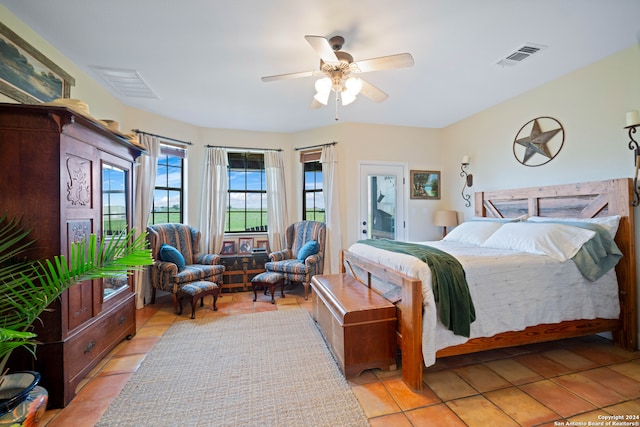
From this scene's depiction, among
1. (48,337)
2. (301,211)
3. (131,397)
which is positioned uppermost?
(301,211)

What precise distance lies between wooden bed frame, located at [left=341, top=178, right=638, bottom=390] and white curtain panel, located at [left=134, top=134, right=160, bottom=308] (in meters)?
2.75

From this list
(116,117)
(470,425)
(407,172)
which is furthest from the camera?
(407,172)

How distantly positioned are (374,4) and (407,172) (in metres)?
3.04

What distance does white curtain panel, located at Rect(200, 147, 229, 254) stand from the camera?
169 inches

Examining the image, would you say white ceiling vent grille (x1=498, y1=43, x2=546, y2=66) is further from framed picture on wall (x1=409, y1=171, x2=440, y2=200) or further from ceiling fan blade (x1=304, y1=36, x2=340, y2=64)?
framed picture on wall (x1=409, y1=171, x2=440, y2=200)

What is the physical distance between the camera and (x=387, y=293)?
224cm

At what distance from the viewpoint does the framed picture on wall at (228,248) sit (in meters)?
4.37

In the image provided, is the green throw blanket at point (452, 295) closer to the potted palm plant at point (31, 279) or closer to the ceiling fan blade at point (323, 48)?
the ceiling fan blade at point (323, 48)

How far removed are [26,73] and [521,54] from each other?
420cm

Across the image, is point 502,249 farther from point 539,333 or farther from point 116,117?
point 116,117

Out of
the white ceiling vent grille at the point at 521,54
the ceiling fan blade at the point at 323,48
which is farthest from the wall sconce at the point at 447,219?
the ceiling fan blade at the point at 323,48

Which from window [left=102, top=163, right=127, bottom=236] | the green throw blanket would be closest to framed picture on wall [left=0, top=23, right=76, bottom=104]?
window [left=102, top=163, right=127, bottom=236]

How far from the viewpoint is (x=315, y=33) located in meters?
2.09

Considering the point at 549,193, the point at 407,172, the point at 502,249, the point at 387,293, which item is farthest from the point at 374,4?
the point at 407,172
